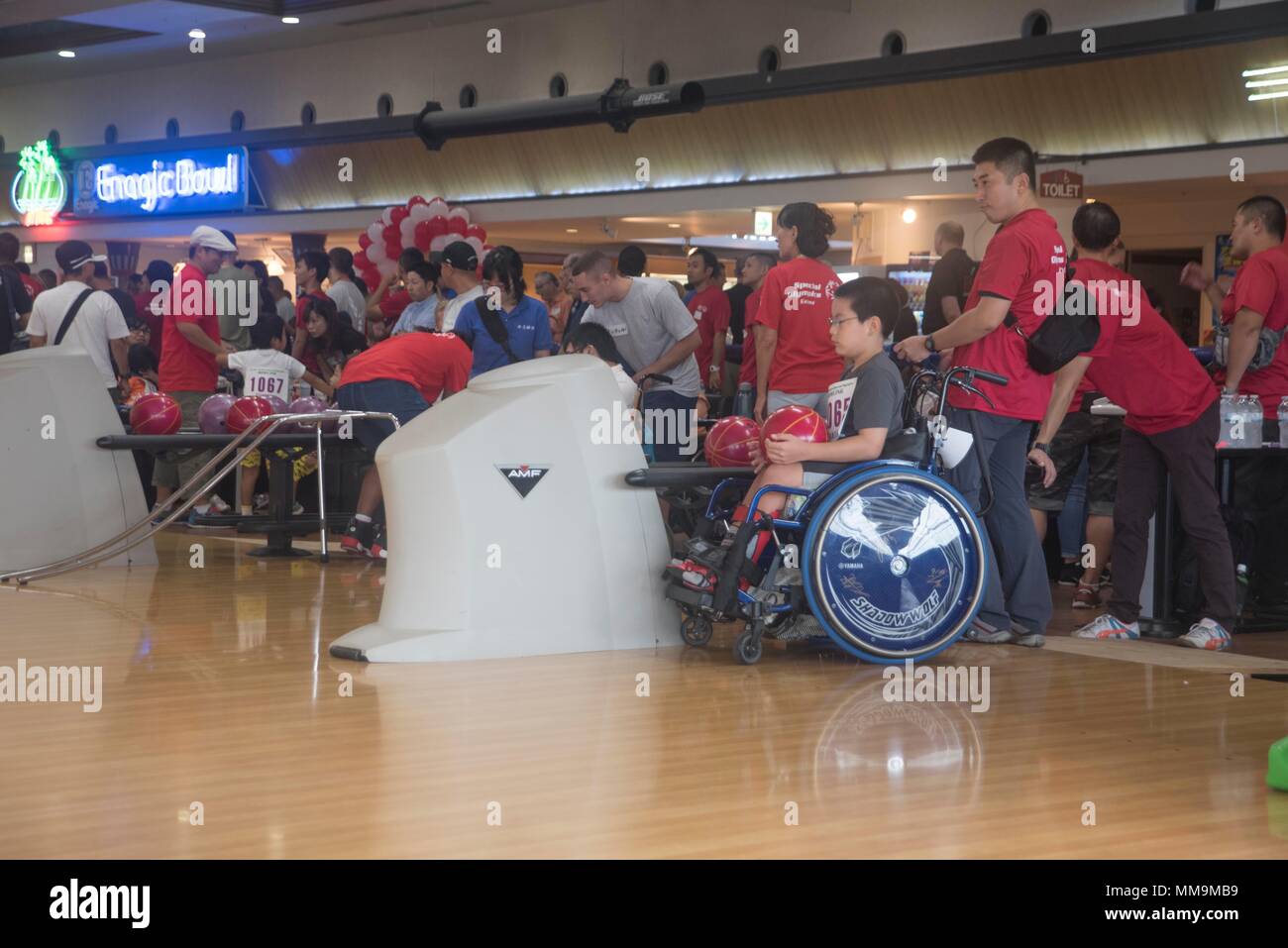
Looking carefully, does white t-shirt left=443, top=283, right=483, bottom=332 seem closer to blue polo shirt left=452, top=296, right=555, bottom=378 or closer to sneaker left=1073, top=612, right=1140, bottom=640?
blue polo shirt left=452, top=296, right=555, bottom=378

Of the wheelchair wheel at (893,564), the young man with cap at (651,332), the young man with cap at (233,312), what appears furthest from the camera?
the young man with cap at (233,312)

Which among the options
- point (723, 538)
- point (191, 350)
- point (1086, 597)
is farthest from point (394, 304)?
point (723, 538)

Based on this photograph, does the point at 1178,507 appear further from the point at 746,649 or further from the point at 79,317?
the point at 79,317

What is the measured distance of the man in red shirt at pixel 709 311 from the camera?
941cm

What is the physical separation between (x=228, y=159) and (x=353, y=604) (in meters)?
13.4

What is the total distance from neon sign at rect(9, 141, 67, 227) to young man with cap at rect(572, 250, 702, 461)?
601 inches

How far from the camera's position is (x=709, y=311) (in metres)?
9.41

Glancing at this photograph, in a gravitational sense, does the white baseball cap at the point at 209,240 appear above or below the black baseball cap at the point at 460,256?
above

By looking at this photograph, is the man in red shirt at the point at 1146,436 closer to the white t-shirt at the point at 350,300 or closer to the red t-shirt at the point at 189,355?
the red t-shirt at the point at 189,355

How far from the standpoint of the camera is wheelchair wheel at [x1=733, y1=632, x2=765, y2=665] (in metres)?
5.05

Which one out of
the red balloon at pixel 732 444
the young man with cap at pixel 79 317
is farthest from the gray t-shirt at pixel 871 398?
the young man with cap at pixel 79 317

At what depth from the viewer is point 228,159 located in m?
18.5

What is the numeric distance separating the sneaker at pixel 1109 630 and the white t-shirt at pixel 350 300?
6.38m
